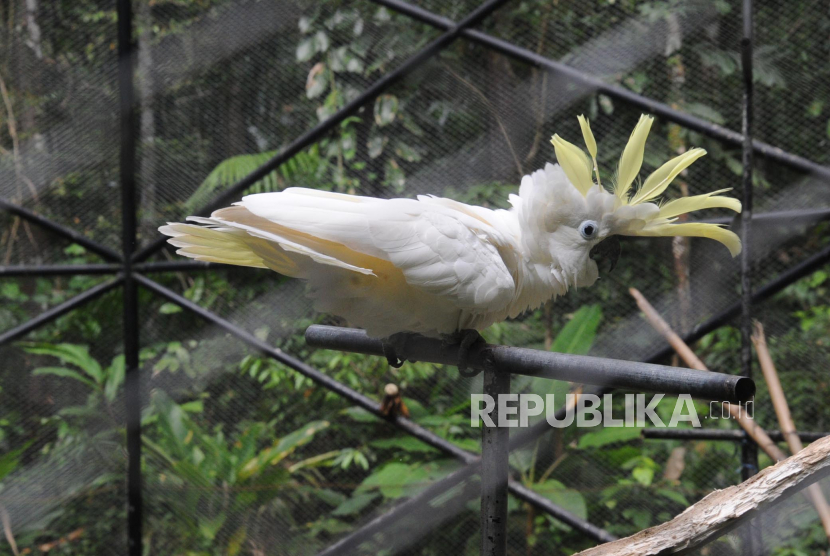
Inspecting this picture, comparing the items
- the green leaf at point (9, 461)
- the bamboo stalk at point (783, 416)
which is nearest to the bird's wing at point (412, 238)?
the bamboo stalk at point (783, 416)

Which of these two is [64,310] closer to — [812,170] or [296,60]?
[296,60]

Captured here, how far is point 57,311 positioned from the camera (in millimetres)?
1828

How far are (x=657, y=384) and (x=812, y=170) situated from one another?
102 cm

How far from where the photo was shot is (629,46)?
1654 millimetres

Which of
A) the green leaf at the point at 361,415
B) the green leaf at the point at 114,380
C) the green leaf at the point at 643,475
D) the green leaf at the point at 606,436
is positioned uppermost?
the green leaf at the point at 114,380

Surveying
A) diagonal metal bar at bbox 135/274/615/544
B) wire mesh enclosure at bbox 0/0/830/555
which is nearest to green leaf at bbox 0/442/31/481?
wire mesh enclosure at bbox 0/0/830/555

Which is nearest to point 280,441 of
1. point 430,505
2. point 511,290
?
point 430,505

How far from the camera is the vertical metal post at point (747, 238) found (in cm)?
141

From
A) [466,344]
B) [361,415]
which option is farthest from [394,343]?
[361,415]

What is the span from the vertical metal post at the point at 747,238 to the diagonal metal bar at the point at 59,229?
1551 millimetres

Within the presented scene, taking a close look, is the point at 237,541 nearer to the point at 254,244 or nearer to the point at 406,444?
the point at 406,444

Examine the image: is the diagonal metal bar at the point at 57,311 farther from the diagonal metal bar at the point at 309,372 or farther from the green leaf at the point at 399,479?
the green leaf at the point at 399,479

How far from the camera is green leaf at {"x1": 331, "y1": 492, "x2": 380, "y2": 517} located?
1.89m

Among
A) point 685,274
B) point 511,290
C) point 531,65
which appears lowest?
point 511,290
